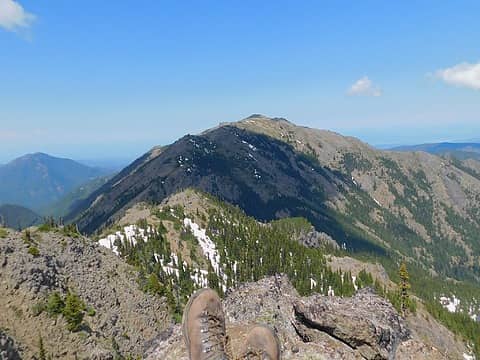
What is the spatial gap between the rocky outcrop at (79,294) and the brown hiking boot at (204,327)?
73.7ft

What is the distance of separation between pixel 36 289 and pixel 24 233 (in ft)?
44.3

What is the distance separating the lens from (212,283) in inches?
5064

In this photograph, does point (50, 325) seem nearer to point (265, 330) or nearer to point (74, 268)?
point (74, 268)

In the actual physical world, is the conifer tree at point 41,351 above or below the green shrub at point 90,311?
above

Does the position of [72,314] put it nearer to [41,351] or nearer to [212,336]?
[41,351]

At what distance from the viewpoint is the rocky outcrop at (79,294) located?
44.0 m

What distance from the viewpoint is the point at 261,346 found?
1477 centimetres

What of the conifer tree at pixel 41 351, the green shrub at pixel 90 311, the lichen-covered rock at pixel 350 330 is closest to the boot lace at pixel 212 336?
the lichen-covered rock at pixel 350 330

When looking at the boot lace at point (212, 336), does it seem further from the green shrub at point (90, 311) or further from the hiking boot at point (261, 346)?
the green shrub at point (90, 311)

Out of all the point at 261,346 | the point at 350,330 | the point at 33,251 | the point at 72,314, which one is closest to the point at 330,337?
the point at 350,330

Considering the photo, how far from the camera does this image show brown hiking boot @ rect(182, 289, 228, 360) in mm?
14898

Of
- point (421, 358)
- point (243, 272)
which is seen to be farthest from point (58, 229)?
A: point (243, 272)

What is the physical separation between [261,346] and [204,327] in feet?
7.94

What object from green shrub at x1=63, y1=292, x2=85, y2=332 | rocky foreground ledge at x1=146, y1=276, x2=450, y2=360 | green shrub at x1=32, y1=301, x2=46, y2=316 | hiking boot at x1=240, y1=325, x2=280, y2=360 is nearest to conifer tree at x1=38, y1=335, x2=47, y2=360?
green shrub at x1=32, y1=301, x2=46, y2=316
